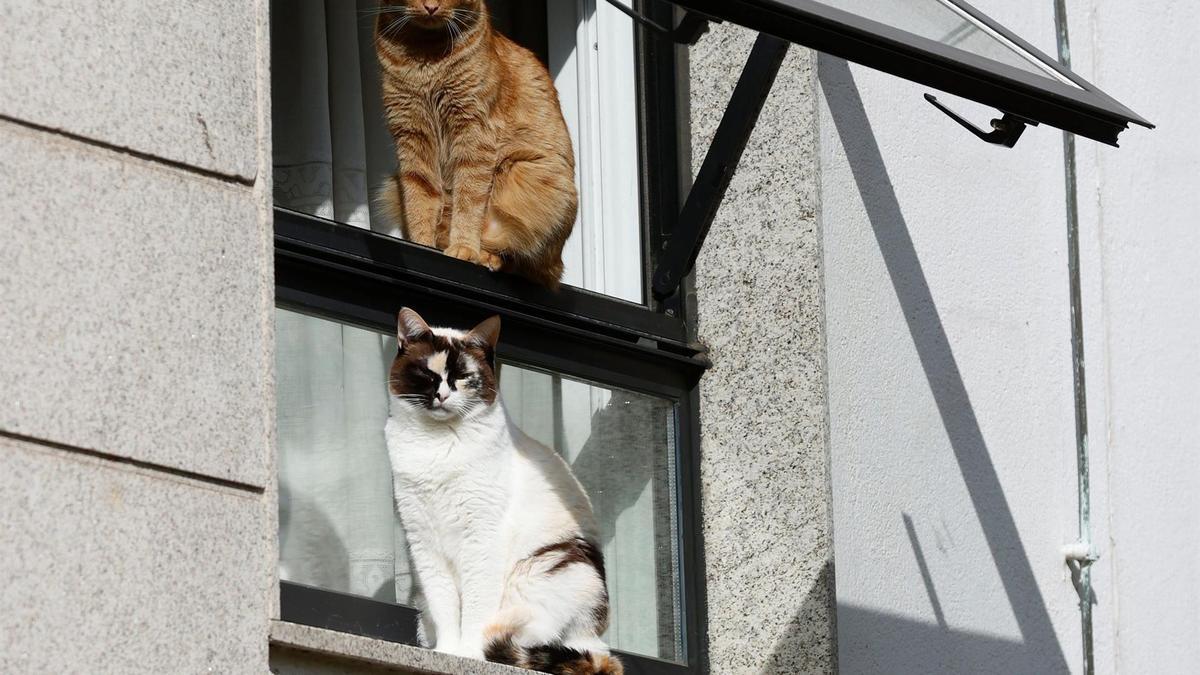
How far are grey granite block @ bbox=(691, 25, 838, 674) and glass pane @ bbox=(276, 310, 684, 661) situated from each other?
0.16m

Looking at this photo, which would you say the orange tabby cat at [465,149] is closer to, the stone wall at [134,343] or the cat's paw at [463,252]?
the cat's paw at [463,252]

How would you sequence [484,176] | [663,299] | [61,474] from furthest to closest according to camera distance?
[663,299], [484,176], [61,474]

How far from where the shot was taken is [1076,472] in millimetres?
6133

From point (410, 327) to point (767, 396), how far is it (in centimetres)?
122

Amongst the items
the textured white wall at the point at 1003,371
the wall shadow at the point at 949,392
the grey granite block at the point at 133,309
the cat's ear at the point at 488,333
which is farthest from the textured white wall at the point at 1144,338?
the grey granite block at the point at 133,309

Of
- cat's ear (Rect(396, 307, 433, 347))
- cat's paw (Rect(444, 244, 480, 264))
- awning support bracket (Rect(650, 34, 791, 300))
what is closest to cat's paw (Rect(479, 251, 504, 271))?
cat's paw (Rect(444, 244, 480, 264))

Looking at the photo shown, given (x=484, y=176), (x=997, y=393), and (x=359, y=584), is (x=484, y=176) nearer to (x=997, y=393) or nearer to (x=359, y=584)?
(x=359, y=584)

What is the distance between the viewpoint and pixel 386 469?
15.9ft

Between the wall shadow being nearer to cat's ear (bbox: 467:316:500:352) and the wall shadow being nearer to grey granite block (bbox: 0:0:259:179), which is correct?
cat's ear (bbox: 467:316:500:352)

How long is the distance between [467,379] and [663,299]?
1117 millimetres

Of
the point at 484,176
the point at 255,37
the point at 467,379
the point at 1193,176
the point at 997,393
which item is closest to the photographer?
the point at 255,37

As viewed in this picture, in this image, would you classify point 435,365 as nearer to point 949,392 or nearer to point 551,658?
point 551,658

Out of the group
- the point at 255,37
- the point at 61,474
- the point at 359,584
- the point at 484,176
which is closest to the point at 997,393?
the point at 484,176

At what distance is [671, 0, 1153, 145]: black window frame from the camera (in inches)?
156
